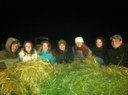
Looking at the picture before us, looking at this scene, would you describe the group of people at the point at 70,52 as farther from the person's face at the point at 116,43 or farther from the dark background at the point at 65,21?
the dark background at the point at 65,21

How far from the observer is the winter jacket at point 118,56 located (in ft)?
22.3

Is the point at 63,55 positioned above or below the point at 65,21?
below

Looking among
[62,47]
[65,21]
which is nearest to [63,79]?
[62,47]

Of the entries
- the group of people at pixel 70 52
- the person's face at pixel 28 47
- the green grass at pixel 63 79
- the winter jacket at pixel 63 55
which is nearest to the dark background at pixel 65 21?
the group of people at pixel 70 52

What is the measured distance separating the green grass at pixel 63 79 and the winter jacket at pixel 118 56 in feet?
3.83

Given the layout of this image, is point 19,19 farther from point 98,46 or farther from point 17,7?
point 98,46

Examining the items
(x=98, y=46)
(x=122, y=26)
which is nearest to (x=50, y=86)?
(x=98, y=46)

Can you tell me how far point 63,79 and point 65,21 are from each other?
2725cm

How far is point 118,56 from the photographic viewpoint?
7.07 meters

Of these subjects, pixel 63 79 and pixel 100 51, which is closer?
pixel 63 79

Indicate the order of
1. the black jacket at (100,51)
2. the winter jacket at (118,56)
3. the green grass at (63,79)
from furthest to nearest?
the black jacket at (100,51)
the winter jacket at (118,56)
the green grass at (63,79)

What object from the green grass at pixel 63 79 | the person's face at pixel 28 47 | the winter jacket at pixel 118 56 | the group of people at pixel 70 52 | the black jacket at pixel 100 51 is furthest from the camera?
the black jacket at pixel 100 51

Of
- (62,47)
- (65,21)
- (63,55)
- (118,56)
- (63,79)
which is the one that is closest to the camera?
(63,79)

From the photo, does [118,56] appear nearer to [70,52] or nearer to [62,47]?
[70,52]
